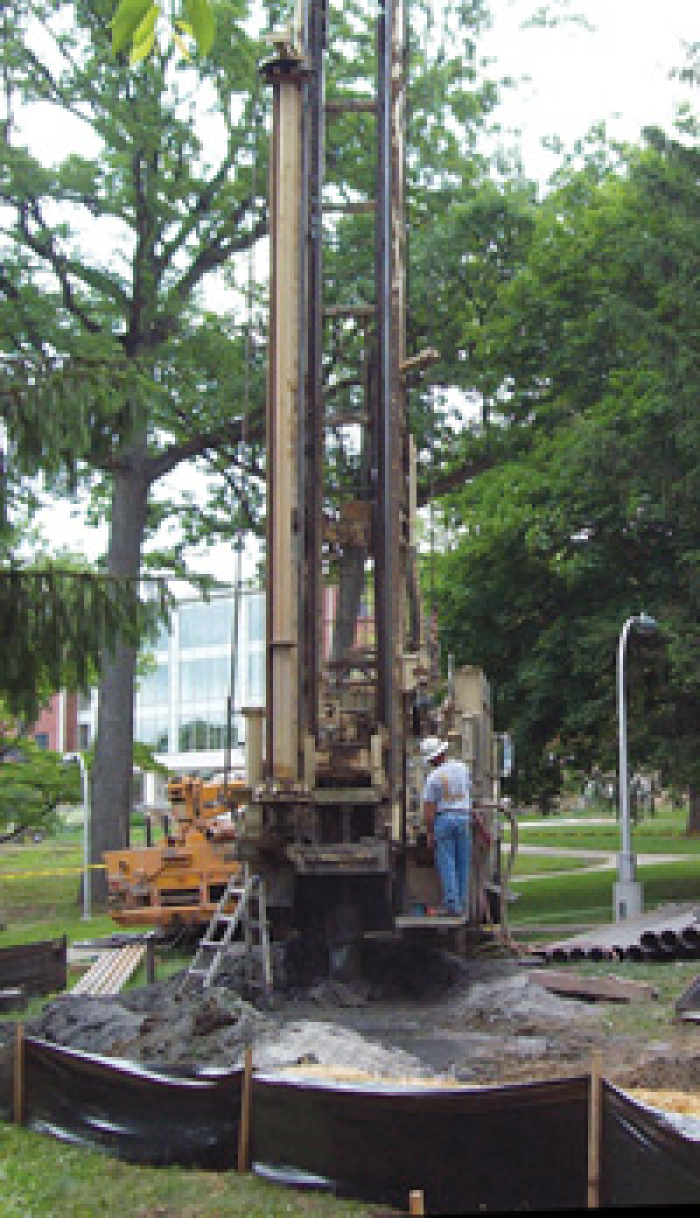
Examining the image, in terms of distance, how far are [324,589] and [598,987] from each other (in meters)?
4.02

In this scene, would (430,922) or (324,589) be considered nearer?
(430,922)

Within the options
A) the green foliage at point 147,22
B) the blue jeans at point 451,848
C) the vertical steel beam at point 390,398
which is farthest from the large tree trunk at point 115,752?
the green foliage at point 147,22

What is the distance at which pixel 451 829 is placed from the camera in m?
12.3

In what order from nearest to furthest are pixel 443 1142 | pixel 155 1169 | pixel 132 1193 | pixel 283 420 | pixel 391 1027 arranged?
pixel 443 1142
pixel 132 1193
pixel 155 1169
pixel 391 1027
pixel 283 420

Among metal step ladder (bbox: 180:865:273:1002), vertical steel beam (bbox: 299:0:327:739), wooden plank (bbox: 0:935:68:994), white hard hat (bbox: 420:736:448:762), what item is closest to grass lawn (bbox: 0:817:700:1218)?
wooden plank (bbox: 0:935:68:994)

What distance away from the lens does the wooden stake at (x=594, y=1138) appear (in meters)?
5.49

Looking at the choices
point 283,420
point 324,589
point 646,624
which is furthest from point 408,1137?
point 646,624

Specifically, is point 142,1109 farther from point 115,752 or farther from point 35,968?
point 115,752

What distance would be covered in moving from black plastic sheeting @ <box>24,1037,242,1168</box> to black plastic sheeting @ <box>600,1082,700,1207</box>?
1.93 m

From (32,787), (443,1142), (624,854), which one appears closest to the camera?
(443,1142)

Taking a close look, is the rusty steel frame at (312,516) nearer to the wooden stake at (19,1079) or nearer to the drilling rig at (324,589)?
the drilling rig at (324,589)

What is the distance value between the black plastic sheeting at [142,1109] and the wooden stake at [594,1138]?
1.87 metres

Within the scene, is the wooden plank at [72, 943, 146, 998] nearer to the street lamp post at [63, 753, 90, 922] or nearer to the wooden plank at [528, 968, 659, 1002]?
the wooden plank at [528, 968, 659, 1002]

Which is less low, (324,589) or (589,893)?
(324,589)
